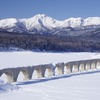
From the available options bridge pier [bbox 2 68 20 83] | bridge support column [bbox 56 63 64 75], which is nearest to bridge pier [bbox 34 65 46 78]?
bridge support column [bbox 56 63 64 75]

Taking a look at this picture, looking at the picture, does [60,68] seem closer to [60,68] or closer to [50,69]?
[60,68]

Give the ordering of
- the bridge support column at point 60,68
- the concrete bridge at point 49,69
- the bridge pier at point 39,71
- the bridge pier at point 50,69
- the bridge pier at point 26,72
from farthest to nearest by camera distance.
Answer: the bridge support column at point 60,68 → the bridge pier at point 50,69 → the bridge pier at point 39,71 → the bridge pier at point 26,72 → the concrete bridge at point 49,69

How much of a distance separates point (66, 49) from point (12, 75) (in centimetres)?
7254

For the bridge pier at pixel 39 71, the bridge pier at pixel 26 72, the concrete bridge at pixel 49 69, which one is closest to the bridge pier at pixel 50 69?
the concrete bridge at pixel 49 69

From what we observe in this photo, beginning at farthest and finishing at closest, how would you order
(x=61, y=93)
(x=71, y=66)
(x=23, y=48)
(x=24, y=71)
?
(x=23, y=48), (x=71, y=66), (x=24, y=71), (x=61, y=93)

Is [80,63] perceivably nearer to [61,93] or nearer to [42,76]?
[42,76]

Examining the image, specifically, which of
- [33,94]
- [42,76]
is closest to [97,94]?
[33,94]

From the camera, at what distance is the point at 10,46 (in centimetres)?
8456

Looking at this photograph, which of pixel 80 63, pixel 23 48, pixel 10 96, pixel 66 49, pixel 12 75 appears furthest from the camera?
pixel 66 49

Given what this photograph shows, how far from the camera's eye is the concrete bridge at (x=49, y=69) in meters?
19.3

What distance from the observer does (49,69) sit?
23.2 metres

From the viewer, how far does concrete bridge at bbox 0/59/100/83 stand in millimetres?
19300

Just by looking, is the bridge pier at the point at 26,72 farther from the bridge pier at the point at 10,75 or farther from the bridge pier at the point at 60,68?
the bridge pier at the point at 60,68

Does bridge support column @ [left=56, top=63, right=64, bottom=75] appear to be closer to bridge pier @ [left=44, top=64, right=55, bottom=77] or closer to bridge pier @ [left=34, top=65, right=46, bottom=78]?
bridge pier @ [left=44, top=64, right=55, bottom=77]
